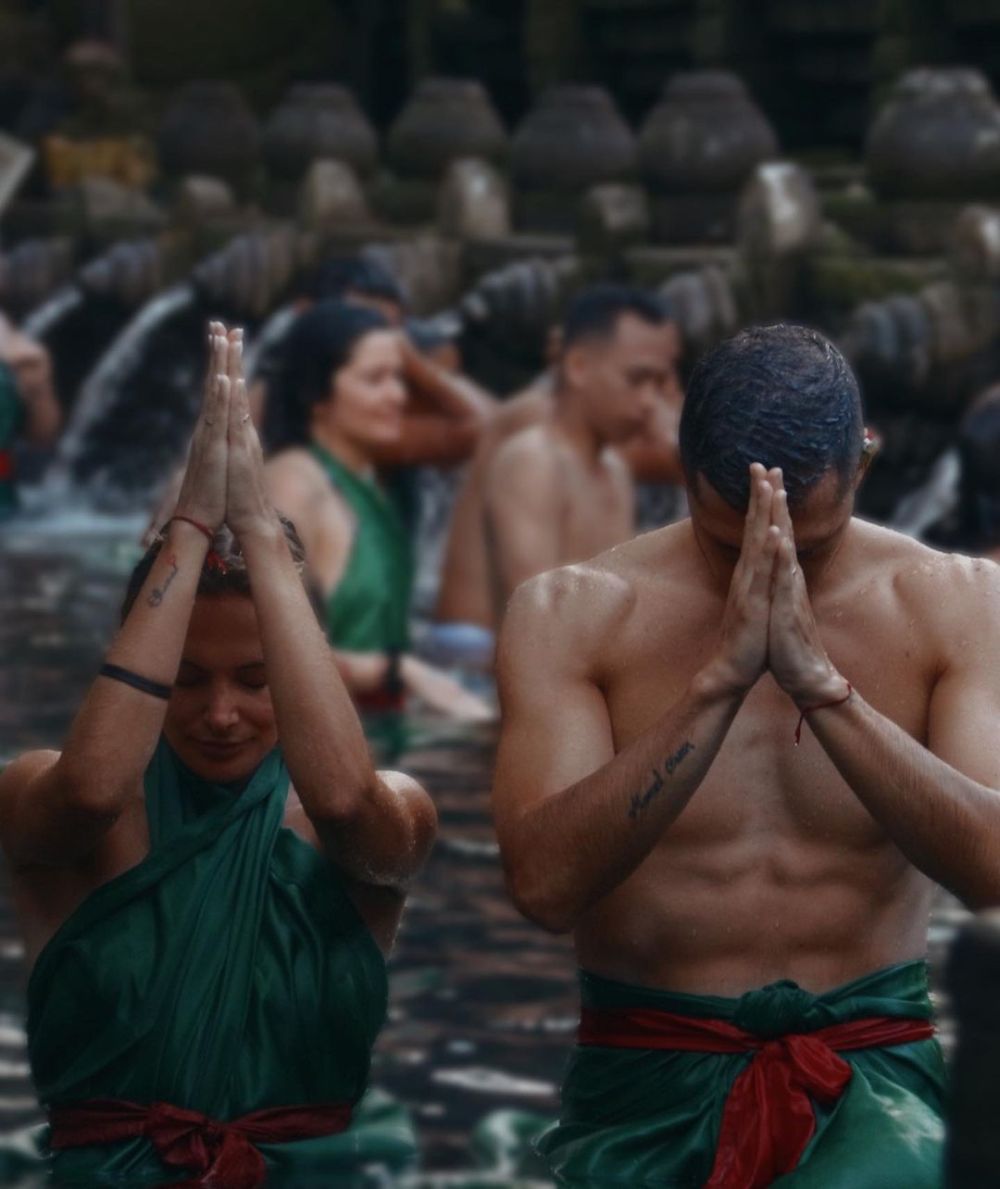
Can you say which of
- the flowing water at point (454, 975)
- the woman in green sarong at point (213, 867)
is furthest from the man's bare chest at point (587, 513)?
the woman in green sarong at point (213, 867)

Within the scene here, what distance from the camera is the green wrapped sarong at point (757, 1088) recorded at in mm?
4184

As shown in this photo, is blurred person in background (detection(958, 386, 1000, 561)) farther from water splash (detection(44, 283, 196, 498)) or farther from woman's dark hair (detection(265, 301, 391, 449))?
water splash (detection(44, 283, 196, 498))

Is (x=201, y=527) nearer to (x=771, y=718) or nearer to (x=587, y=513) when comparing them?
(x=771, y=718)

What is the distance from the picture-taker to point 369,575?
8766 mm

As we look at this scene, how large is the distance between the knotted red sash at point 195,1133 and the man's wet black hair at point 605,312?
5.02 meters

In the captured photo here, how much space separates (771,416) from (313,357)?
181 inches

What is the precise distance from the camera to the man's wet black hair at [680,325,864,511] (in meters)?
4.05

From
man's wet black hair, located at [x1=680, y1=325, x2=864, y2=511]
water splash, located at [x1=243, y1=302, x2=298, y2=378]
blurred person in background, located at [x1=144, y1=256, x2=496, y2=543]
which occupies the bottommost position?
water splash, located at [x1=243, y1=302, x2=298, y2=378]

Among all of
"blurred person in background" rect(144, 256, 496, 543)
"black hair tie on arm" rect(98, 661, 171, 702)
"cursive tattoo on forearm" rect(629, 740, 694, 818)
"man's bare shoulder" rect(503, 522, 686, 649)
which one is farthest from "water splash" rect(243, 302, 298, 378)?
"cursive tattoo on forearm" rect(629, 740, 694, 818)

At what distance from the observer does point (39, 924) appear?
4.52 meters

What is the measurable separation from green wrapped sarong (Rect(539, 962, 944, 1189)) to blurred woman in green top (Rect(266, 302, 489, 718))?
417 cm

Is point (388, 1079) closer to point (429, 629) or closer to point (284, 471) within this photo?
point (284, 471)

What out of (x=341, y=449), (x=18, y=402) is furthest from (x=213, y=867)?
(x=18, y=402)

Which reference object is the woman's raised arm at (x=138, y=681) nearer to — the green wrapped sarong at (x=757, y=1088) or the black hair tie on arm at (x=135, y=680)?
the black hair tie on arm at (x=135, y=680)
